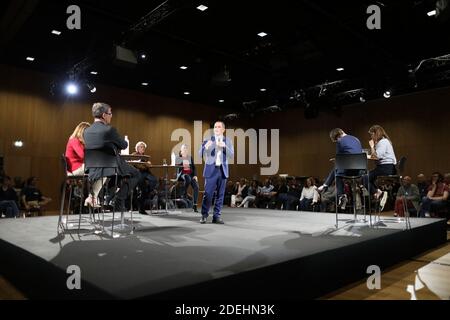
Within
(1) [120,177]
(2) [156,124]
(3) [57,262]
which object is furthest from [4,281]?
(2) [156,124]

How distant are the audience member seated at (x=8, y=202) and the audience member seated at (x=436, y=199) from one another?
24.8 ft

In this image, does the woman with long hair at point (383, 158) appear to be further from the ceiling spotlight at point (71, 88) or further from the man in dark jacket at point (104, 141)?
the ceiling spotlight at point (71, 88)

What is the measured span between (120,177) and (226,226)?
1.24 meters

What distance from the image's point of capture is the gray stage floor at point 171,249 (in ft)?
5.49

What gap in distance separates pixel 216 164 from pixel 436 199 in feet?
15.1

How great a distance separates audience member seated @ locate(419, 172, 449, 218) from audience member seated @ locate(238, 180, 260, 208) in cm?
405

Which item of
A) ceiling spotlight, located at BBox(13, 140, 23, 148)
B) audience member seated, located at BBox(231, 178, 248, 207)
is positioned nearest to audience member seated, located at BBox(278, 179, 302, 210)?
audience member seated, located at BBox(231, 178, 248, 207)

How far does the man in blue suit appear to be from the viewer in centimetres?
393

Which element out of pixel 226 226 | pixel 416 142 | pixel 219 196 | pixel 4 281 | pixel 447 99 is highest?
pixel 447 99

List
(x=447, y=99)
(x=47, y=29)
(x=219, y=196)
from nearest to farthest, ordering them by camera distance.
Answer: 1. (x=219, y=196)
2. (x=47, y=29)
3. (x=447, y=99)

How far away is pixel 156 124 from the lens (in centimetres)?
1160

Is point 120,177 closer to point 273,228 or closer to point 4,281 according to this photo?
point 4,281

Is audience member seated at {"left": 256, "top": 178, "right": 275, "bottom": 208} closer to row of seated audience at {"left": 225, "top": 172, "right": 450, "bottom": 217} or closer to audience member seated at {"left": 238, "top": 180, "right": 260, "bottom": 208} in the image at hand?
row of seated audience at {"left": 225, "top": 172, "right": 450, "bottom": 217}

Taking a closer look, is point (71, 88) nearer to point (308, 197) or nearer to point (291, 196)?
point (291, 196)
